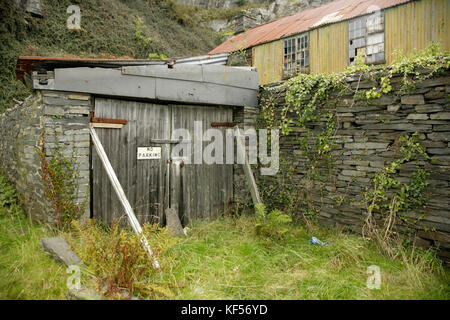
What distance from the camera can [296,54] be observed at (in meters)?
10.3

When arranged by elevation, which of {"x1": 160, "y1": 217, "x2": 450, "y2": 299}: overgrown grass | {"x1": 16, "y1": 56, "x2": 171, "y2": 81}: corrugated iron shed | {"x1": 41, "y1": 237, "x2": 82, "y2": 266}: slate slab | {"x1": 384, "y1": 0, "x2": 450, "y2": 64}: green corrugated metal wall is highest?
{"x1": 384, "y1": 0, "x2": 450, "y2": 64}: green corrugated metal wall

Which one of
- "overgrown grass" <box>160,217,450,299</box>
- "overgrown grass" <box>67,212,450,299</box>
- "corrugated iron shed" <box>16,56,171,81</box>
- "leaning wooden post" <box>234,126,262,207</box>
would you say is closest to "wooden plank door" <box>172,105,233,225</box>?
"leaning wooden post" <box>234,126,262,207</box>

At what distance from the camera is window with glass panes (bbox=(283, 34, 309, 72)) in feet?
33.2

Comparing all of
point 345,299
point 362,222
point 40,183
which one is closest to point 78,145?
point 40,183

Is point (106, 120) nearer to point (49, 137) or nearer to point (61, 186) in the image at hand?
point (49, 137)

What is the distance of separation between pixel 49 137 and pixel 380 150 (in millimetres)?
4869

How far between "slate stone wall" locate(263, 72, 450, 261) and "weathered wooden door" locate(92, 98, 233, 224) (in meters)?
1.58

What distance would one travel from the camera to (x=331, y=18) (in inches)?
380

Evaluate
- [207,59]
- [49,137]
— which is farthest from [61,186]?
[207,59]

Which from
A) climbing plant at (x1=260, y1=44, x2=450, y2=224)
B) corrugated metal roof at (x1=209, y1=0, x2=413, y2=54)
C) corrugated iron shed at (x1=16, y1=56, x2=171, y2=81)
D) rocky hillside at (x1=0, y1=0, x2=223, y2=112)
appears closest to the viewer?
corrugated iron shed at (x1=16, y1=56, x2=171, y2=81)

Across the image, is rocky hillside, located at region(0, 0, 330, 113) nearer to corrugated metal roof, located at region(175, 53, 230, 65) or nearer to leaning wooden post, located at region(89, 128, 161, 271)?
leaning wooden post, located at region(89, 128, 161, 271)

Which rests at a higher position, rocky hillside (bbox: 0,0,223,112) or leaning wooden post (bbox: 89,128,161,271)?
rocky hillside (bbox: 0,0,223,112)

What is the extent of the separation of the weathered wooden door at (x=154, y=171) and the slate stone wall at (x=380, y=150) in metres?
1.58

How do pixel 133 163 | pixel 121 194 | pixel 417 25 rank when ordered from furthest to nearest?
pixel 417 25 < pixel 133 163 < pixel 121 194
